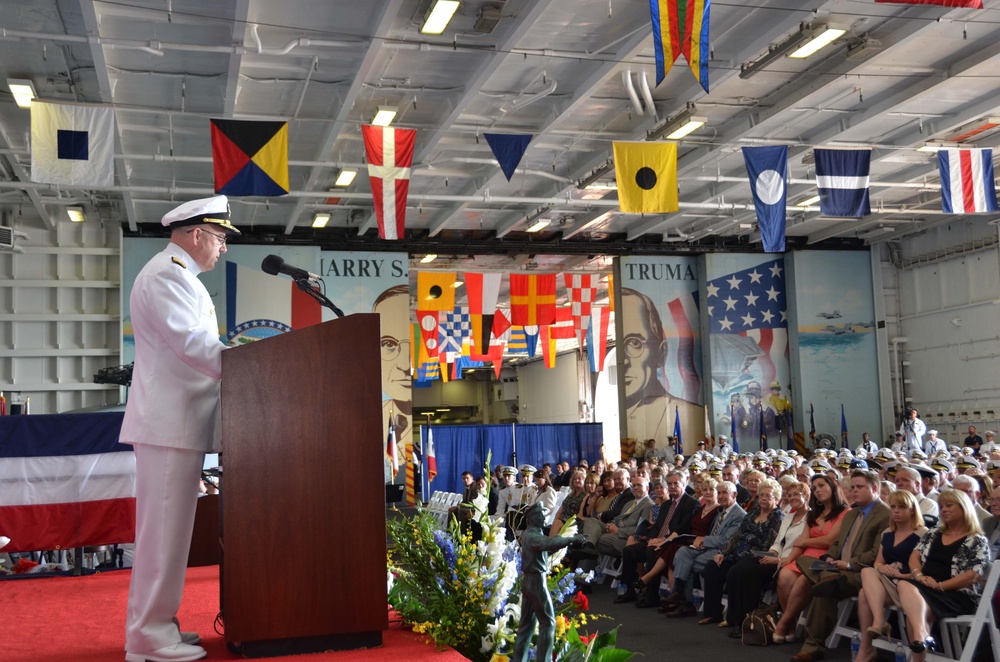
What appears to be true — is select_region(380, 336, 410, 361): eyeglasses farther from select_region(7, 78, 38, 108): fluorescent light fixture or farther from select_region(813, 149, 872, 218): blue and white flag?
select_region(813, 149, 872, 218): blue and white flag

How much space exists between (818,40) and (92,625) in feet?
33.4

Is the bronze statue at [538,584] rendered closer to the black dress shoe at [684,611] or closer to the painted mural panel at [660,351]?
the black dress shoe at [684,611]

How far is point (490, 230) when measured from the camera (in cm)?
2083

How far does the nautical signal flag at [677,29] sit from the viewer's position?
721 centimetres

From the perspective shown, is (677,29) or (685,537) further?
(685,537)

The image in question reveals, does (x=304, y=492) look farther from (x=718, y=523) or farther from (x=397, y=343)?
(x=397, y=343)

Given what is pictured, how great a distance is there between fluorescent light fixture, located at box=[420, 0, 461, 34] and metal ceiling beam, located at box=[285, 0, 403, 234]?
0.33 metres

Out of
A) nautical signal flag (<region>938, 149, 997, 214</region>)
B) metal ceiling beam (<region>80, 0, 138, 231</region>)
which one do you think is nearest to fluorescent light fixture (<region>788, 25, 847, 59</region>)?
nautical signal flag (<region>938, 149, 997, 214</region>)

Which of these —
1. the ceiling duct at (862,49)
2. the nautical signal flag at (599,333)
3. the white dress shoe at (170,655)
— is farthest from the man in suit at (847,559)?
the nautical signal flag at (599,333)

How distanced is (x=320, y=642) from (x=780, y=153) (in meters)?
10.6

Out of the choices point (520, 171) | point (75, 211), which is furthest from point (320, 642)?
point (75, 211)

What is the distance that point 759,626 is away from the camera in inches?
243

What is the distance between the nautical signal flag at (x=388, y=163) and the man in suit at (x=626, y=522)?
468cm

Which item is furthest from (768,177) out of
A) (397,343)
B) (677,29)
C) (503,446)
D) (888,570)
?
(503,446)
